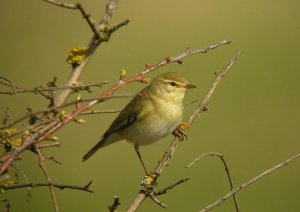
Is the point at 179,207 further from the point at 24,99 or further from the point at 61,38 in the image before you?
the point at 61,38

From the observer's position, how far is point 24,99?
1311cm

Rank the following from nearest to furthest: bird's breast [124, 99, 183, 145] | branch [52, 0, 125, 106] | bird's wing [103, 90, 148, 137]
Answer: branch [52, 0, 125, 106]
bird's breast [124, 99, 183, 145]
bird's wing [103, 90, 148, 137]

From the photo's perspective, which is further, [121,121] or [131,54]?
[131,54]

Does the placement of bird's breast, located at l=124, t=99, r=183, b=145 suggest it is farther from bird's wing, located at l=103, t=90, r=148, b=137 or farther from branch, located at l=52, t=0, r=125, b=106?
branch, located at l=52, t=0, r=125, b=106

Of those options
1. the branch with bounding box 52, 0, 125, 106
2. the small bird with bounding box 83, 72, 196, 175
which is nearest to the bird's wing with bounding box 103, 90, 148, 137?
the small bird with bounding box 83, 72, 196, 175

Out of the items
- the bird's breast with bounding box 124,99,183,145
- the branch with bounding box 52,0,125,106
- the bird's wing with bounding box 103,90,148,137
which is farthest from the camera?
the bird's wing with bounding box 103,90,148,137

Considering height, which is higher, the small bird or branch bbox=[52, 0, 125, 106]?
the small bird

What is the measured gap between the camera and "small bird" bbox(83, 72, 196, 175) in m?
4.48

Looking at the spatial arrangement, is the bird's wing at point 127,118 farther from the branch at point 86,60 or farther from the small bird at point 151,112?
the branch at point 86,60

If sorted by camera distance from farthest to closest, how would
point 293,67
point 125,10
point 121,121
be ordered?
point 125,10, point 293,67, point 121,121

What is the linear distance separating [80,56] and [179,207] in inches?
295

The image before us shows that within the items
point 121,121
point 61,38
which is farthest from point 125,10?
point 121,121

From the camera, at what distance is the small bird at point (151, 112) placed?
4.48 metres

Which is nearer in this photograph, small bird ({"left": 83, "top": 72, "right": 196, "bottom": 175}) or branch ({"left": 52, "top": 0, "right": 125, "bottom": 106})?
branch ({"left": 52, "top": 0, "right": 125, "bottom": 106})
